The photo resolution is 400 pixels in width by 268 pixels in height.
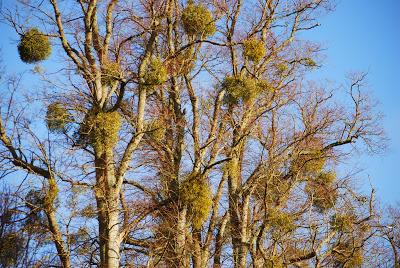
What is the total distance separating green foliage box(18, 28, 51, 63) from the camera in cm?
869

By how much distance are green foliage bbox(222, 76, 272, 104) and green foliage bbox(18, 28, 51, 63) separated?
336cm

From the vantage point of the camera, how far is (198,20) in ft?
31.2

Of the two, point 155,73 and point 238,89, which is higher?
point 238,89

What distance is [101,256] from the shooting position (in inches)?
323

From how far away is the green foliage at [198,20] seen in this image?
31.3ft

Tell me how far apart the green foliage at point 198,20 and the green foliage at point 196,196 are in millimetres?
2617

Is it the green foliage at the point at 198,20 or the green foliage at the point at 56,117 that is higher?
the green foliage at the point at 198,20

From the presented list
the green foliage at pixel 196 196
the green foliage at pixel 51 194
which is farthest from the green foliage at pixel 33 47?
the green foliage at pixel 196 196

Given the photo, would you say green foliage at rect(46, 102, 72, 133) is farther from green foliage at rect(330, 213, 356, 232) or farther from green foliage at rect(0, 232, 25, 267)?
green foliage at rect(330, 213, 356, 232)

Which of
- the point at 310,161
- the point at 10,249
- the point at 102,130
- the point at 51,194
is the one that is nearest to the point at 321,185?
the point at 310,161

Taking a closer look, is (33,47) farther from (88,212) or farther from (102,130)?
(88,212)

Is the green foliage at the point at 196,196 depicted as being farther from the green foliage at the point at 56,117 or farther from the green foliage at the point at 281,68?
the green foliage at the point at 281,68

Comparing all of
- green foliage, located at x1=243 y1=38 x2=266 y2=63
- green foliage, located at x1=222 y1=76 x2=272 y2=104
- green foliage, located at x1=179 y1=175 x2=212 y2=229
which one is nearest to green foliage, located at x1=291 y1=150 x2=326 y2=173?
green foliage, located at x1=222 y1=76 x2=272 y2=104

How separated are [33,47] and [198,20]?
2838 mm
